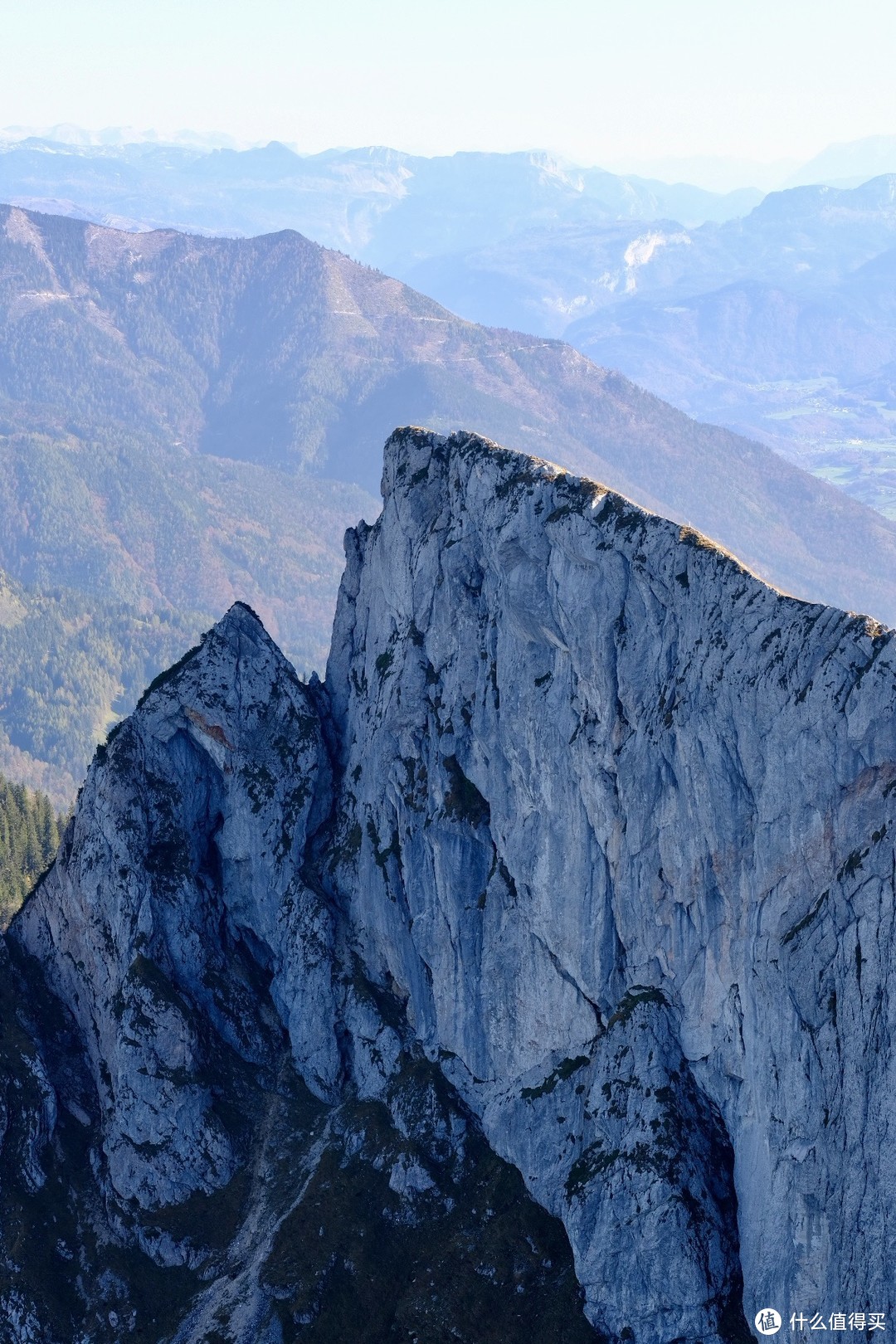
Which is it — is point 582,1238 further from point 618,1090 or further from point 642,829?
point 642,829

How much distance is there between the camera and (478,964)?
302 feet

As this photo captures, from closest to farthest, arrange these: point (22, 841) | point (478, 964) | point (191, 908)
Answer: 1. point (478, 964)
2. point (191, 908)
3. point (22, 841)

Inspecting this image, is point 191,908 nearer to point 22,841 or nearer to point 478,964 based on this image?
point 478,964

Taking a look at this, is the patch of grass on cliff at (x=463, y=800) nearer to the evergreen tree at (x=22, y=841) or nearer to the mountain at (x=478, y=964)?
the mountain at (x=478, y=964)

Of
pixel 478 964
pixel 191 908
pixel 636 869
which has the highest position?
pixel 191 908

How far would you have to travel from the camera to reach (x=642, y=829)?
259 feet

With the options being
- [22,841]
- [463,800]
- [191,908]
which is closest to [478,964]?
[463,800]

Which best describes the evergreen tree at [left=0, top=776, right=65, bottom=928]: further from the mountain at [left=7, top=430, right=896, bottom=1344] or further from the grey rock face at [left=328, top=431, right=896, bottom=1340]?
the grey rock face at [left=328, top=431, right=896, bottom=1340]

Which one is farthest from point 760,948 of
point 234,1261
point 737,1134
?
point 234,1261

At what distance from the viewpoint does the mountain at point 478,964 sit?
2645 inches

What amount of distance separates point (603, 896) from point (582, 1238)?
20.5 meters

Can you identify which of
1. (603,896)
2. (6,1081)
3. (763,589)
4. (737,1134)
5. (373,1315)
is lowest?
(373,1315)

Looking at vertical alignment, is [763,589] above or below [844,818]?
above

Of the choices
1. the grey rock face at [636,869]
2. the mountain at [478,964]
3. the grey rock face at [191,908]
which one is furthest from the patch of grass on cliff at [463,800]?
the grey rock face at [191,908]
